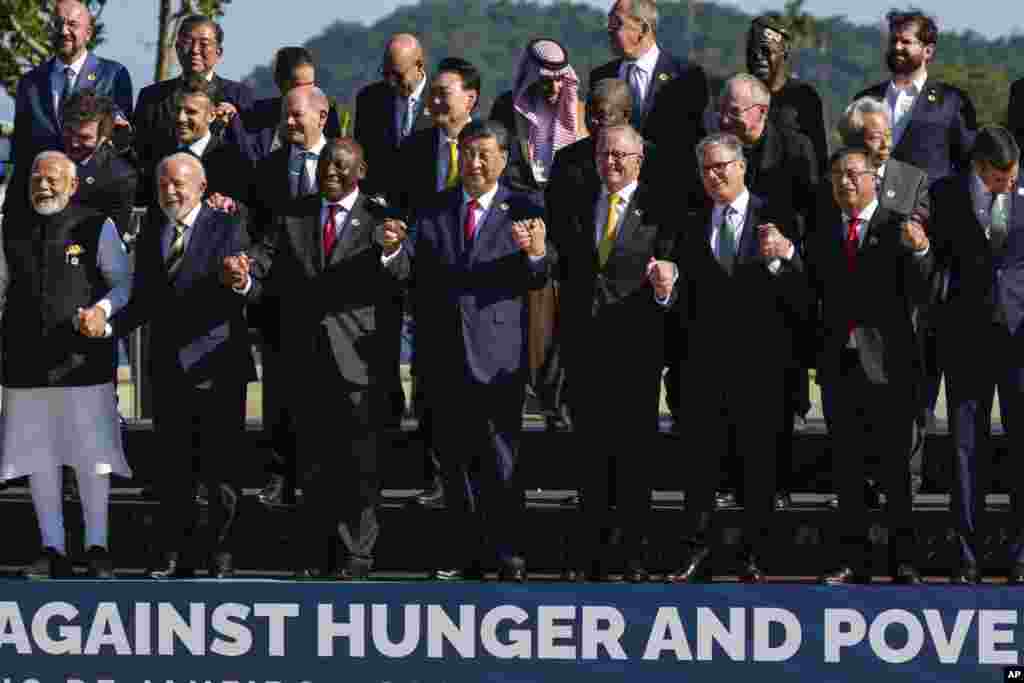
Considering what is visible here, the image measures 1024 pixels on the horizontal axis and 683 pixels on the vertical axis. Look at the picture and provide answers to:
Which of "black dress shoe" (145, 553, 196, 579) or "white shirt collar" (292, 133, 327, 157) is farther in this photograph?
"white shirt collar" (292, 133, 327, 157)

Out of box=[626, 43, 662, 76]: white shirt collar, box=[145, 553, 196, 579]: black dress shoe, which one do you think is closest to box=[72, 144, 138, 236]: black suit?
box=[145, 553, 196, 579]: black dress shoe

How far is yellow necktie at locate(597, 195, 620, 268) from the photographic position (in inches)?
325

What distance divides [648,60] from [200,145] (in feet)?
6.88

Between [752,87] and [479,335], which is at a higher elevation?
[752,87]

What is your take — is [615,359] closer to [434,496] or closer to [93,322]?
[434,496]

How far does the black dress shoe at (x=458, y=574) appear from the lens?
823 cm

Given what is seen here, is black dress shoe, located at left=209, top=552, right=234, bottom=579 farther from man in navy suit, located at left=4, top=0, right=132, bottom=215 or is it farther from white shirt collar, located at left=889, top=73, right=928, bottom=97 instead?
white shirt collar, located at left=889, top=73, right=928, bottom=97

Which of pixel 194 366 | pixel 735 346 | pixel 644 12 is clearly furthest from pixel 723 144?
pixel 194 366

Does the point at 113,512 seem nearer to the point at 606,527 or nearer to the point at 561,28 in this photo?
the point at 606,527

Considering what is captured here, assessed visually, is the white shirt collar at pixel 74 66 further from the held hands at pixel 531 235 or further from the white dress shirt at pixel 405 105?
the held hands at pixel 531 235

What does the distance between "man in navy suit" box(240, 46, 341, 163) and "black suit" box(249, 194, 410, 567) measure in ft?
2.84

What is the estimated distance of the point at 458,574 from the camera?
27.4ft

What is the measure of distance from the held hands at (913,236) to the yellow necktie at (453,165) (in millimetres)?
2048

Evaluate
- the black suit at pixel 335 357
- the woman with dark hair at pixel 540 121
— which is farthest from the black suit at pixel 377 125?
the black suit at pixel 335 357
